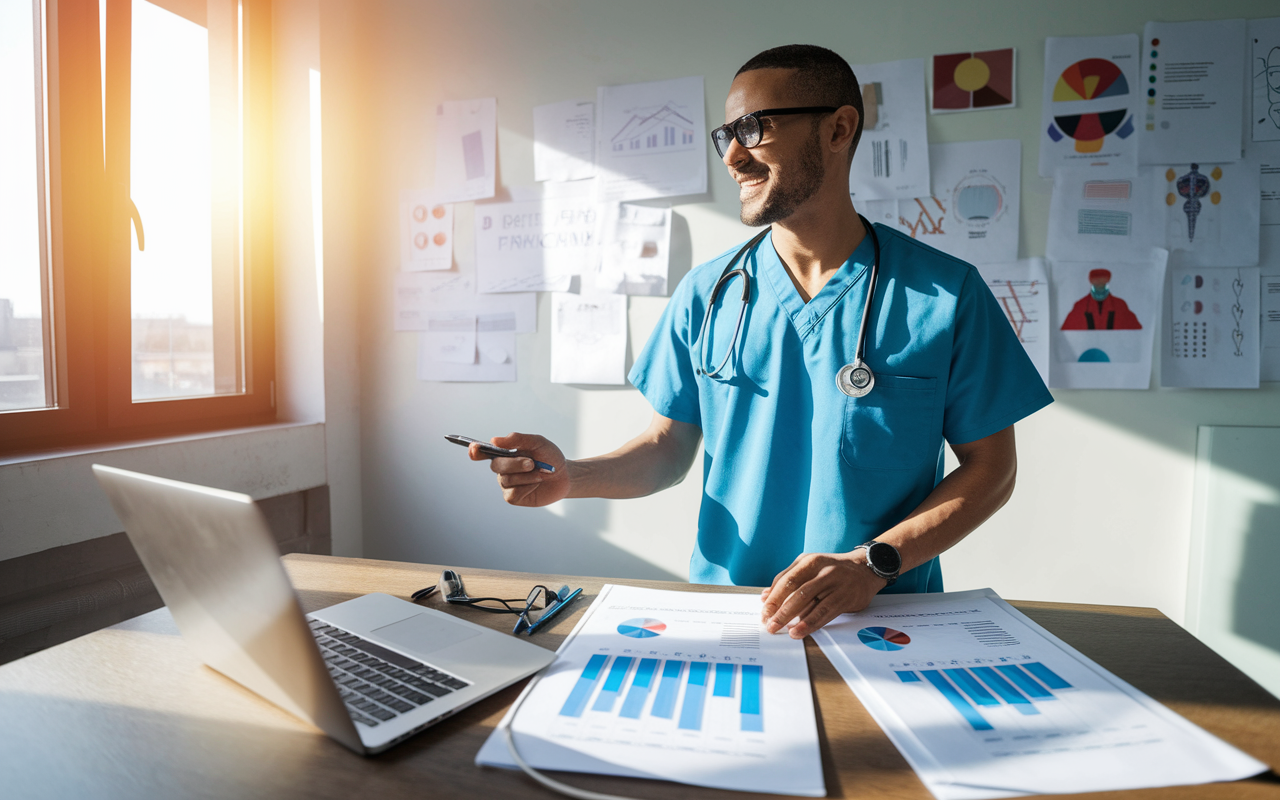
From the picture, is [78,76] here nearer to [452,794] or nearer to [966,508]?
[452,794]

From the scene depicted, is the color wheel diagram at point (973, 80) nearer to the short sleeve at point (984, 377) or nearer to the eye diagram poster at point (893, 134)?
the eye diagram poster at point (893, 134)

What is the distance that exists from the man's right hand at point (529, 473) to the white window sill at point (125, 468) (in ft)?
3.66

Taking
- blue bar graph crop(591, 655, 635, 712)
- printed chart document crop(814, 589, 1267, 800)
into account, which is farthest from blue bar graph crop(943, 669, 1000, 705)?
blue bar graph crop(591, 655, 635, 712)

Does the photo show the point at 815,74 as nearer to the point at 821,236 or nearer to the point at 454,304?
the point at 821,236

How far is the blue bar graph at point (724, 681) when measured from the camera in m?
0.67

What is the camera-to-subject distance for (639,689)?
672mm

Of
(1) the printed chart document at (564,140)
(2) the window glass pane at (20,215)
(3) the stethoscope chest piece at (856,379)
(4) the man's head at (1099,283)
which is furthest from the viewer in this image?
(1) the printed chart document at (564,140)

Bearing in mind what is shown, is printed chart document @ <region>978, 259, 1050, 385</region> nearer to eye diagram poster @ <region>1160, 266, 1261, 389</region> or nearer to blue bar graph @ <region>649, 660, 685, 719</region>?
eye diagram poster @ <region>1160, 266, 1261, 389</region>

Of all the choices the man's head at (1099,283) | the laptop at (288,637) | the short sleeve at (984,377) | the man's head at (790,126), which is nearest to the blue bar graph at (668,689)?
the laptop at (288,637)

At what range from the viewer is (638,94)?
85.4 inches

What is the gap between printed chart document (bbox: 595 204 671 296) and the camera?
2.16 meters

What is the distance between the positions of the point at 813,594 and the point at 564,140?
1816 mm

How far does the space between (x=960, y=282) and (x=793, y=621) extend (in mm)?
679

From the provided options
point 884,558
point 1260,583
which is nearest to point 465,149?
point 884,558
